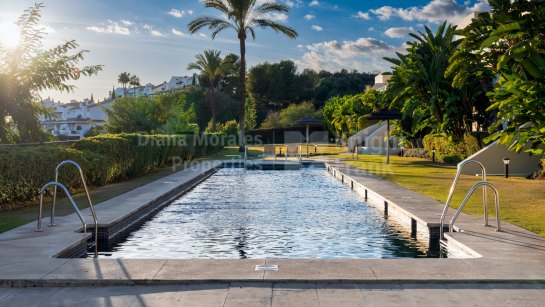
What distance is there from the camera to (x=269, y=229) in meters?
9.91

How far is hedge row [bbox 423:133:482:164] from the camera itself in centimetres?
2366

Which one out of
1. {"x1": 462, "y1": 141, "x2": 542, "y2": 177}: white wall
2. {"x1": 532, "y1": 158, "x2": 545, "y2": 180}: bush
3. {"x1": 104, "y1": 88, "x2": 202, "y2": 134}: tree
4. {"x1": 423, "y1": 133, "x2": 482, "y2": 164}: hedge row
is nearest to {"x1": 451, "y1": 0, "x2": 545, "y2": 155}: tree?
{"x1": 532, "y1": 158, "x2": 545, "y2": 180}: bush

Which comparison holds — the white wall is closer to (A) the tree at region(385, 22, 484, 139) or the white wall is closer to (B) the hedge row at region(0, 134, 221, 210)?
(A) the tree at region(385, 22, 484, 139)

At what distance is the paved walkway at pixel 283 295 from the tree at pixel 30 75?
10278 mm

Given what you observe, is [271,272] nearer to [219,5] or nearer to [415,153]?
[415,153]

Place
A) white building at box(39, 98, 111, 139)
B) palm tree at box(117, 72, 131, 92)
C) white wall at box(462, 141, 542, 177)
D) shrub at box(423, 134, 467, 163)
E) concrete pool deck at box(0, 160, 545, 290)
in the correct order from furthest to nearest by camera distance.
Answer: palm tree at box(117, 72, 131, 92), white building at box(39, 98, 111, 139), shrub at box(423, 134, 467, 163), white wall at box(462, 141, 542, 177), concrete pool deck at box(0, 160, 545, 290)

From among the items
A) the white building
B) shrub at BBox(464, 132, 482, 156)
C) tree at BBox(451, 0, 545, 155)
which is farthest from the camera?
the white building

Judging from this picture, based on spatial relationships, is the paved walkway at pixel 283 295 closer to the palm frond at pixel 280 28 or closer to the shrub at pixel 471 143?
the shrub at pixel 471 143

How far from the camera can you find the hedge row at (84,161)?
11328 mm

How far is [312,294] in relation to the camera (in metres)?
5.31

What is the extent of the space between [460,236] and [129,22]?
19413mm

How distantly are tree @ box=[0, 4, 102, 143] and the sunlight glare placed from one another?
0.12 meters

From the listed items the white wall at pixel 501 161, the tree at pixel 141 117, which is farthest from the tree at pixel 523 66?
the tree at pixel 141 117

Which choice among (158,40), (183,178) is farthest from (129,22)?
(183,178)
